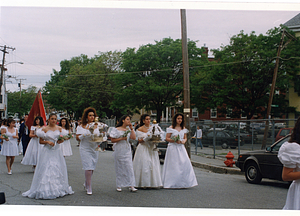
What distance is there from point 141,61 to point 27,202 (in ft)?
110

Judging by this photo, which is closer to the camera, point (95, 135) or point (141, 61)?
point (95, 135)

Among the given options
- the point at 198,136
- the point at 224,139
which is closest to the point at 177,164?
the point at 224,139

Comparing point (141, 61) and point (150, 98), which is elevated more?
point (141, 61)

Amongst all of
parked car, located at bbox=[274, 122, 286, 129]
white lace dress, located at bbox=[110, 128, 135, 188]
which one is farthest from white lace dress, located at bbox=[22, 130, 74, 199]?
Result: parked car, located at bbox=[274, 122, 286, 129]

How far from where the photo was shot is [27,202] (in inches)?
273

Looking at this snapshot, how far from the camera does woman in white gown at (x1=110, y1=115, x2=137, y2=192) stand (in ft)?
27.2

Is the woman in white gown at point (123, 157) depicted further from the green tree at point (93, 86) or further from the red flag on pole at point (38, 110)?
the green tree at point (93, 86)

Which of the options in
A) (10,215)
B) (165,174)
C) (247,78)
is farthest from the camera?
(247,78)

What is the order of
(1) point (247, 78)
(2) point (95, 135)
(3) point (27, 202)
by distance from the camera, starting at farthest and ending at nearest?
(1) point (247, 78), (2) point (95, 135), (3) point (27, 202)

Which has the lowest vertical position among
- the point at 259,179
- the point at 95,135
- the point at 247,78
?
the point at 259,179

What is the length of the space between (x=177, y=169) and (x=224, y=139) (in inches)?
323

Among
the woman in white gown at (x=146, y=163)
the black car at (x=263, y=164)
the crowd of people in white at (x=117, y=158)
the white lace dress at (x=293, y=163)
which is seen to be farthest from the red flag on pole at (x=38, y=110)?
the white lace dress at (x=293, y=163)

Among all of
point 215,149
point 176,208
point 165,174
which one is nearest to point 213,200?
point 176,208

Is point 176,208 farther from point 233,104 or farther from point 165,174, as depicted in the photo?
point 233,104
